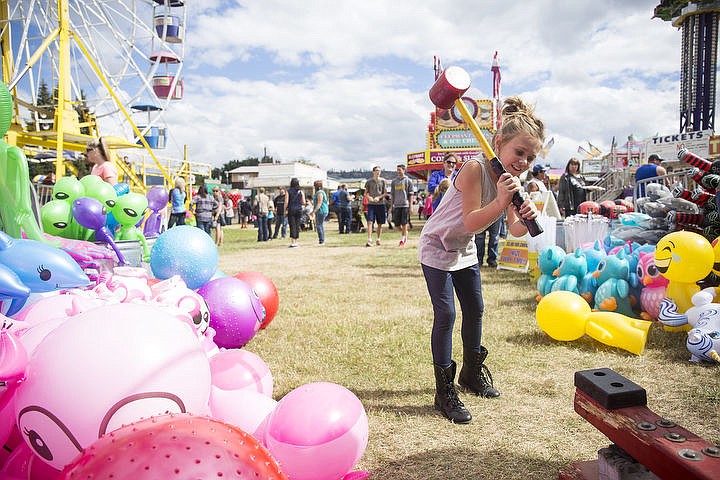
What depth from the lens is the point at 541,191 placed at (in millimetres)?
6766

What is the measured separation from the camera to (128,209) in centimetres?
432

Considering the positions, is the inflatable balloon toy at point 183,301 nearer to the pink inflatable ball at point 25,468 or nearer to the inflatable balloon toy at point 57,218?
the pink inflatable ball at point 25,468

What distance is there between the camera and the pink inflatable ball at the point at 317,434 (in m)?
1.70

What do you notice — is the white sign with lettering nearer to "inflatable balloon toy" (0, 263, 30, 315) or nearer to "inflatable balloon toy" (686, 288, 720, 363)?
"inflatable balloon toy" (686, 288, 720, 363)

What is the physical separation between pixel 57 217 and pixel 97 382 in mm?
3119

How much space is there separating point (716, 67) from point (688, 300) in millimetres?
44207

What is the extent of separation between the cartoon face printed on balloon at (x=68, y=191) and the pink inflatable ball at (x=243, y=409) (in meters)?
2.85

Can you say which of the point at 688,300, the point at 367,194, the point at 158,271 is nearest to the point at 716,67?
the point at 367,194

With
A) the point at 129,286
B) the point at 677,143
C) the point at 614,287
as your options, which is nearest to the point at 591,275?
the point at 614,287

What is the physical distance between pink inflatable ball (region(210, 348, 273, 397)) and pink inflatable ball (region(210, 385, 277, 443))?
0.23 ft

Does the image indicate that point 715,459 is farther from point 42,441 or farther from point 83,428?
point 42,441

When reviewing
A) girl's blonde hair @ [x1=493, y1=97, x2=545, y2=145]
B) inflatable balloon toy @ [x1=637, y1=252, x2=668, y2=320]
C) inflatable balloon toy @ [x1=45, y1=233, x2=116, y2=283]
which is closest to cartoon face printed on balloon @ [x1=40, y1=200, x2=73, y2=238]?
inflatable balloon toy @ [x1=45, y1=233, x2=116, y2=283]

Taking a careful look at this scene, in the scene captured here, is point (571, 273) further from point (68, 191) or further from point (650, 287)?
point (68, 191)

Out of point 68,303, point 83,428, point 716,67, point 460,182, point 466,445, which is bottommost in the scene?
point 466,445
